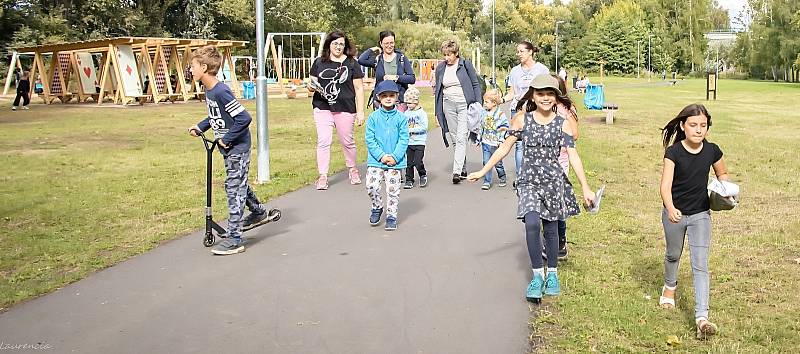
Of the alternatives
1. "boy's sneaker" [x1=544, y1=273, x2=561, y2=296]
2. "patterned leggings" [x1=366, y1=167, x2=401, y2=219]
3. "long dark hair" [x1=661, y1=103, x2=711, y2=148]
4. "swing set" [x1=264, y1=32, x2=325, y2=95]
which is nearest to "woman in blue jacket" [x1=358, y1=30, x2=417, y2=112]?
"patterned leggings" [x1=366, y1=167, x2=401, y2=219]

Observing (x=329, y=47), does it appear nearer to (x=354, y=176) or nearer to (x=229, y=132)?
(x=354, y=176)

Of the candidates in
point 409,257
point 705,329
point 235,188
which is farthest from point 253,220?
point 705,329

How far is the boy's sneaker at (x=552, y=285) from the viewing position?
5695mm

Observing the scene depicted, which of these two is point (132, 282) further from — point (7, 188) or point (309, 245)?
point (7, 188)

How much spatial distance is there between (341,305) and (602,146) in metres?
12.0

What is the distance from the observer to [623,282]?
6066 millimetres

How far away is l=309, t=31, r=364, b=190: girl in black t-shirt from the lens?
10.4m

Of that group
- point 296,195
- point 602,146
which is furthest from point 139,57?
point 296,195

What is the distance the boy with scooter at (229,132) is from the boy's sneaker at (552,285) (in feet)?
9.03

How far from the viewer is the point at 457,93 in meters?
10.8

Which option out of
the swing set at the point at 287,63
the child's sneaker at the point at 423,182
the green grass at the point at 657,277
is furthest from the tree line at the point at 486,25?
the green grass at the point at 657,277

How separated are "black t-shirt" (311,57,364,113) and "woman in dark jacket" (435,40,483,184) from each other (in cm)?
113

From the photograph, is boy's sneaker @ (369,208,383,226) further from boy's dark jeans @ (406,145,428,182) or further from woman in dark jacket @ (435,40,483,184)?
woman in dark jacket @ (435,40,483,184)

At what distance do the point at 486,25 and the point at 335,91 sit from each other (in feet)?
330
